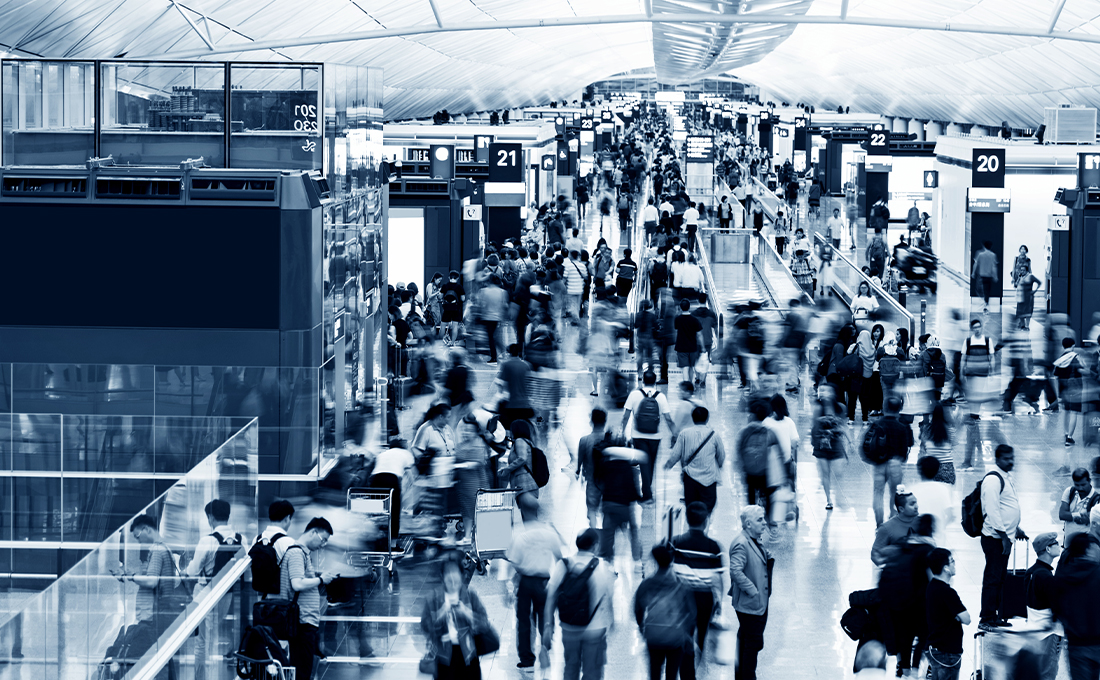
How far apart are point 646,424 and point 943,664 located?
14.4 ft

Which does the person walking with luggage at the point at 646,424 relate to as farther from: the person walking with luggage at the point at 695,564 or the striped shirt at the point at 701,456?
the person walking with luggage at the point at 695,564

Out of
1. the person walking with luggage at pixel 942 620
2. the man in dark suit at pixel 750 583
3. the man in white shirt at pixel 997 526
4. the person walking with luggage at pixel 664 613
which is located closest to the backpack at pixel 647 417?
the man in white shirt at pixel 997 526

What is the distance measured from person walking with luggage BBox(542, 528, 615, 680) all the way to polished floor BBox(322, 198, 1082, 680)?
1249 mm

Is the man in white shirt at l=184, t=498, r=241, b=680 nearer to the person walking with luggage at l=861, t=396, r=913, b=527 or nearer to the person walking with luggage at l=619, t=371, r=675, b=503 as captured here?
the person walking with luggage at l=619, t=371, r=675, b=503

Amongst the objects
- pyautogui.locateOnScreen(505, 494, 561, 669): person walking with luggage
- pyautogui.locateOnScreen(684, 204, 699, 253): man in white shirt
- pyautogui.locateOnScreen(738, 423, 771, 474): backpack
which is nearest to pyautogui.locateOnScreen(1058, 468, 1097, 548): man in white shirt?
pyautogui.locateOnScreen(738, 423, 771, 474): backpack

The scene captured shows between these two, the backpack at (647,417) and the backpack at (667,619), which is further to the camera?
Answer: the backpack at (647,417)

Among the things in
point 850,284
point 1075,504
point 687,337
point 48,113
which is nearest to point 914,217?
point 850,284

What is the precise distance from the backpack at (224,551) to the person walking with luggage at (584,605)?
2285 millimetres

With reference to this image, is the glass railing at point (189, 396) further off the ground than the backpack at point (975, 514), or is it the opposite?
Result: the glass railing at point (189, 396)

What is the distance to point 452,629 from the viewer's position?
25.3 ft

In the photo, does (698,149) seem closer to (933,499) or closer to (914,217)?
(914,217)

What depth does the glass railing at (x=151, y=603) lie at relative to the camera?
6535 mm

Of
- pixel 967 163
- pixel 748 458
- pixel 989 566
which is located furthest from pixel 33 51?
pixel 989 566

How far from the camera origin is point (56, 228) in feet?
48.5
